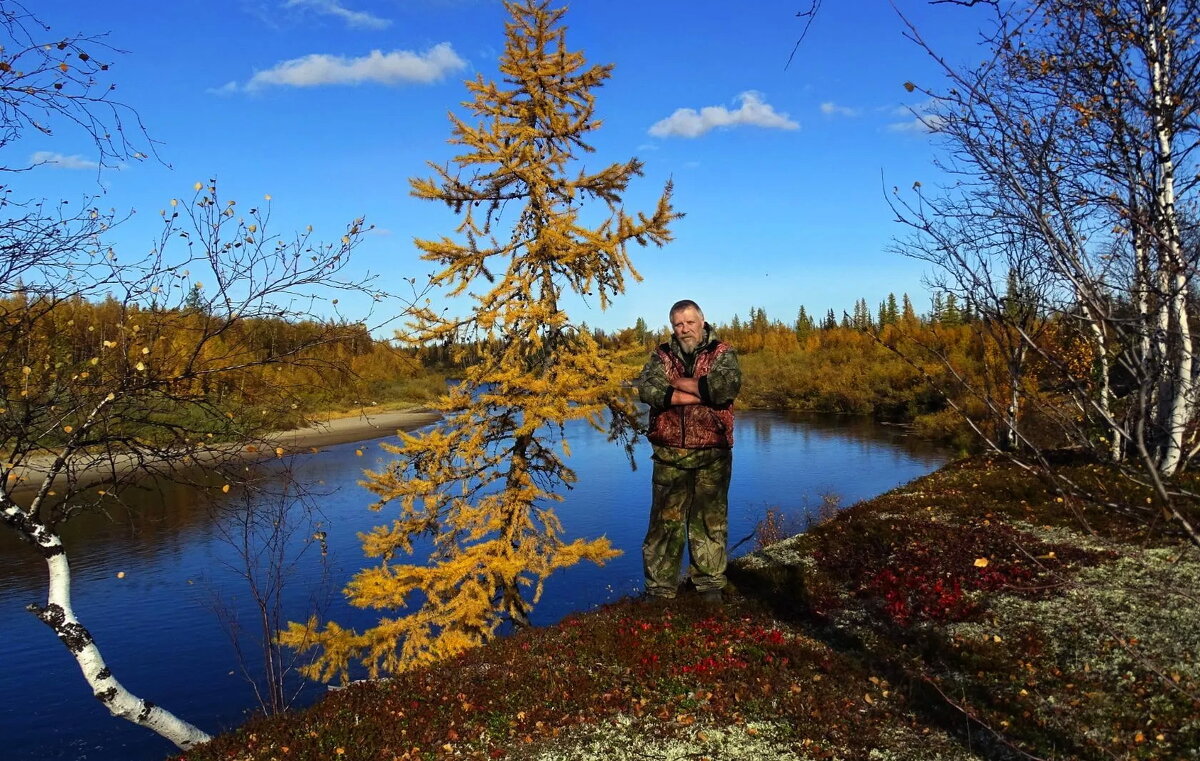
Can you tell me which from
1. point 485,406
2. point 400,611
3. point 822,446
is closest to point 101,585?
point 400,611

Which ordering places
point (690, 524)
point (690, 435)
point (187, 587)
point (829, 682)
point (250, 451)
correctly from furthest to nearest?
point (187, 587), point (690, 524), point (690, 435), point (250, 451), point (829, 682)

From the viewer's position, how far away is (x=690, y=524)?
787 centimetres

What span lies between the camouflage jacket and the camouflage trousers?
18 cm

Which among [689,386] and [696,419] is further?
[696,419]

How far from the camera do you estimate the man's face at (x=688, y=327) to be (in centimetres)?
762

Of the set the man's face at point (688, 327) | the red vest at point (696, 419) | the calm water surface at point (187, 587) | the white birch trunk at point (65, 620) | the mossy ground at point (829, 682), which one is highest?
the man's face at point (688, 327)

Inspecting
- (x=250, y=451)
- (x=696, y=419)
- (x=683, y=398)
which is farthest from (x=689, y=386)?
(x=250, y=451)

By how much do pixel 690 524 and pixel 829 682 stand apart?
7.59ft

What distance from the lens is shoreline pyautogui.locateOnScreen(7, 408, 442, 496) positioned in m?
6.07

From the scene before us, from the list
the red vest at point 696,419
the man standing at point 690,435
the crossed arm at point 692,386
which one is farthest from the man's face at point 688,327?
the crossed arm at point 692,386

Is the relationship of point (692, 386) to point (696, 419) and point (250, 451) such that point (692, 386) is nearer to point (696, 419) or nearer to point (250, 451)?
point (696, 419)

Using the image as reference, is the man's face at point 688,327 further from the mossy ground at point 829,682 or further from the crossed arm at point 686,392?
Result: the mossy ground at point 829,682

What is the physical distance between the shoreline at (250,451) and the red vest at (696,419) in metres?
3.06

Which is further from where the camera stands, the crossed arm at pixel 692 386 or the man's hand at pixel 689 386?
the man's hand at pixel 689 386
